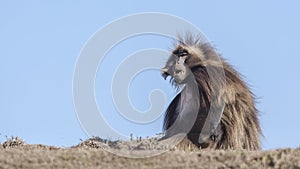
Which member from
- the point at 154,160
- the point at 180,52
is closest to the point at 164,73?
the point at 180,52

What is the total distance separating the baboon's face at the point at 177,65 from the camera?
15289mm

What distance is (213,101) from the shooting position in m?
15.0

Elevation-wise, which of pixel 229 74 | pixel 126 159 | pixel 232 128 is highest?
pixel 229 74

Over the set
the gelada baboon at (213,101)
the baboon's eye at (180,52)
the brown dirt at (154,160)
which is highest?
the baboon's eye at (180,52)

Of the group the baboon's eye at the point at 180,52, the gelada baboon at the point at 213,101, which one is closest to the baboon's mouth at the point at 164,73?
the gelada baboon at the point at 213,101

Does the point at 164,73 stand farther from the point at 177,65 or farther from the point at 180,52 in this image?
the point at 180,52

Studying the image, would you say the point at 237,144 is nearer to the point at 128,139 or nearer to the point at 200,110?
the point at 200,110

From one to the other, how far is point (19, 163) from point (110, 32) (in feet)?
14.6

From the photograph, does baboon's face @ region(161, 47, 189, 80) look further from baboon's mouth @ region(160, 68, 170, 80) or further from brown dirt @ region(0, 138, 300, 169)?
brown dirt @ region(0, 138, 300, 169)

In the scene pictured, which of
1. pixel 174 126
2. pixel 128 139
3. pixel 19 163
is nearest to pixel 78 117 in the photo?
pixel 128 139

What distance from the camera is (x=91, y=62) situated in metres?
14.4

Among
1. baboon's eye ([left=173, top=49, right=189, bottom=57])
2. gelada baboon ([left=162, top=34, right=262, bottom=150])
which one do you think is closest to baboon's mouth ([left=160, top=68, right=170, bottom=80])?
gelada baboon ([left=162, top=34, right=262, bottom=150])

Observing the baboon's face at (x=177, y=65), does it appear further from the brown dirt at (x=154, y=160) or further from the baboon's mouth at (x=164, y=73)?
the brown dirt at (x=154, y=160)

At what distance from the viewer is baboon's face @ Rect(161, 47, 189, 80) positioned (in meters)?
15.3
